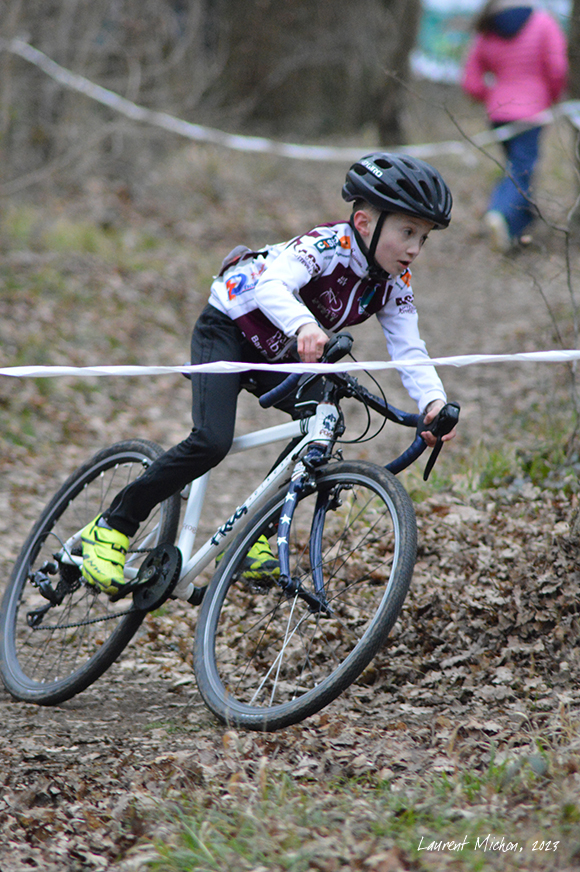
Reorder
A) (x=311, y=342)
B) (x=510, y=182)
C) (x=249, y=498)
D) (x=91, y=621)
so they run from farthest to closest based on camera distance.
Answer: (x=510, y=182) < (x=91, y=621) < (x=249, y=498) < (x=311, y=342)

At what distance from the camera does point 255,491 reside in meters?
3.87

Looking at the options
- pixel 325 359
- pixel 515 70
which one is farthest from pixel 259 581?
pixel 515 70

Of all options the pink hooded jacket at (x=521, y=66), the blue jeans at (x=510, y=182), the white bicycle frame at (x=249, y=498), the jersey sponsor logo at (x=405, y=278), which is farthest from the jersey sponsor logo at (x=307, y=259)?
the pink hooded jacket at (x=521, y=66)

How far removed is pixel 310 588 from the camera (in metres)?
3.58

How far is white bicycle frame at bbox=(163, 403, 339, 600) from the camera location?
11.9ft

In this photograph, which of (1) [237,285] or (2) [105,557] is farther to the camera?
(2) [105,557]

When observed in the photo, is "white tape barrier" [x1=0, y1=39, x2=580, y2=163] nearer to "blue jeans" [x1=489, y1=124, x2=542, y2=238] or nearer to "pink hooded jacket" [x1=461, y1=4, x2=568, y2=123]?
"blue jeans" [x1=489, y1=124, x2=542, y2=238]

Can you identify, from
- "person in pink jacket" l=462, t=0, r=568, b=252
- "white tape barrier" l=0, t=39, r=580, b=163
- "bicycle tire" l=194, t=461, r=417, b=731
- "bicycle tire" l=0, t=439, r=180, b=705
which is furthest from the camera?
"white tape barrier" l=0, t=39, r=580, b=163

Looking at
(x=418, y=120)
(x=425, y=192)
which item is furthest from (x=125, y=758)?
(x=418, y=120)

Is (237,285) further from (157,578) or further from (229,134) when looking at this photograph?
(229,134)

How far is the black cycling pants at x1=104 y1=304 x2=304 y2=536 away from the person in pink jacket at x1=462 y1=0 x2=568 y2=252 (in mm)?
7528

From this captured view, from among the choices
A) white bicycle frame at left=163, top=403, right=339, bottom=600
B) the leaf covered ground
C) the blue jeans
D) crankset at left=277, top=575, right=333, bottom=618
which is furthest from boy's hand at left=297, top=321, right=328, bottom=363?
the blue jeans

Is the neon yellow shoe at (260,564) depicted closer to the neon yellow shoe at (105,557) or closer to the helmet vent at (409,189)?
the neon yellow shoe at (105,557)

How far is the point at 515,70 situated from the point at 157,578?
969cm
